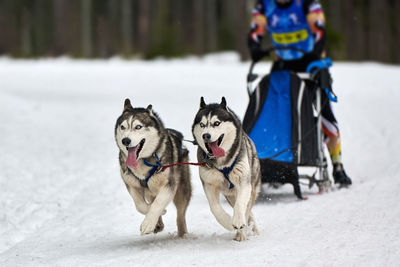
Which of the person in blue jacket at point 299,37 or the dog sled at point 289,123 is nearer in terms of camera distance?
the dog sled at point 289,123

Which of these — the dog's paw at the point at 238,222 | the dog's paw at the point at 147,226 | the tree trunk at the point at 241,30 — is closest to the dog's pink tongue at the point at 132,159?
the dog's paw at the point at 147,226

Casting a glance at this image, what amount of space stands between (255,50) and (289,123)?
1008mm

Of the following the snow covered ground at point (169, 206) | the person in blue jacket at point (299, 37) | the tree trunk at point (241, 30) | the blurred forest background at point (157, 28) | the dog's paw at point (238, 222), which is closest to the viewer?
the snow covered ground at point (169, 206)

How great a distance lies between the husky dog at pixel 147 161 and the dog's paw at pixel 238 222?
495 mm

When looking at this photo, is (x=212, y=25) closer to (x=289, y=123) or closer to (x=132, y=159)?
A: (x=289, y=123)

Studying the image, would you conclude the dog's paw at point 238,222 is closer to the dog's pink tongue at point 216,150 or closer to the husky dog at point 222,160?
the husky dog at point 222,160

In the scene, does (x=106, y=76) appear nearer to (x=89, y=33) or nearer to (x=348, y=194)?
(x=348, y=194)

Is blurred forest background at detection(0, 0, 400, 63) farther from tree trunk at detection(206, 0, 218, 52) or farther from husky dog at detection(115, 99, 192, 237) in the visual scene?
husky dog at detection(115, 99, 192, 237)

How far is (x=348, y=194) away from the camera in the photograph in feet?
18.7

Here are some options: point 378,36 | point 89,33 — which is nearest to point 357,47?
point 378,36

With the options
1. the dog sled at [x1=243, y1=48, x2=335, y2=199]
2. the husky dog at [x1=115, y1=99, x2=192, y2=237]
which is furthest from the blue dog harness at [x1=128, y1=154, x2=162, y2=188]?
the dog sled at [x1=243, y1=48, x2=335, y2=199]

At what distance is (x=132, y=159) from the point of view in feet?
13.3

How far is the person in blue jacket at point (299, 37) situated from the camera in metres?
6.06

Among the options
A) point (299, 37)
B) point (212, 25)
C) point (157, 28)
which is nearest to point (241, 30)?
point (157, 28)
